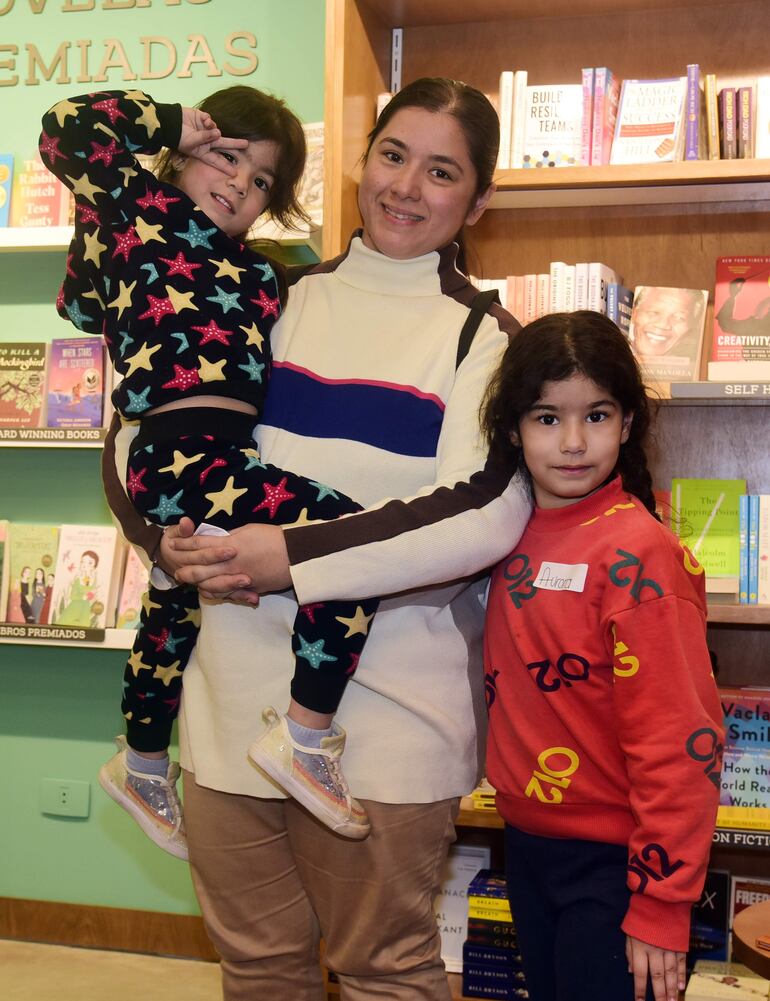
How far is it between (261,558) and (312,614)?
0.10 meters

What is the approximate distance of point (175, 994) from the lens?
112 inches

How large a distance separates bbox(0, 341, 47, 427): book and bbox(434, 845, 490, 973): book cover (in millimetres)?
1686

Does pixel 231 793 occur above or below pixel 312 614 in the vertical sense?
below

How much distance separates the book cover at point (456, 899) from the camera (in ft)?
8.66

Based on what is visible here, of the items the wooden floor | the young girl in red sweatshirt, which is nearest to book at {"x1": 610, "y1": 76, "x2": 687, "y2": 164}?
the young girl in red sweatshirt

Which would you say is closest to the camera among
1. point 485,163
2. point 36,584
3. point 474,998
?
point 485,163

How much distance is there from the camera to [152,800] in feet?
5.27

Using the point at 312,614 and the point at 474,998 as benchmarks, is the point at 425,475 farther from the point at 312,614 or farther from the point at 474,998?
the point at 474,998

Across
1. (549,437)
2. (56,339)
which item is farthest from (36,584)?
(549,437)

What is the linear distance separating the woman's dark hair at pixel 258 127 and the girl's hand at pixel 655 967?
1.19 metres

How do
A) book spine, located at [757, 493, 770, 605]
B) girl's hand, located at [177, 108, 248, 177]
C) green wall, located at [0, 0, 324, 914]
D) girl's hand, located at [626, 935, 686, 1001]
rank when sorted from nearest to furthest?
girl's hand, located at [626, 935, 686, 1001], girl's hand, located at [177, 108, 248, 177], book spine, located at [757, 493, 770, 605], green wall, located at [0, 0, 324, 914]

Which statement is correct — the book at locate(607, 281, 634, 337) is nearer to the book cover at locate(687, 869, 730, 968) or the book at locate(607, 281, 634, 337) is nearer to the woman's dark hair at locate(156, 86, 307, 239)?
the woman's dark hair at locate(156, 86, 307, 239)

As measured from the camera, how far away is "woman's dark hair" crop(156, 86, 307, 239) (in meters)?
1.63

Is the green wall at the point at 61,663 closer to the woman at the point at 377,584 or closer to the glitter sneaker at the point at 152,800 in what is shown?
the glitter sneaker at the point at 152,800
